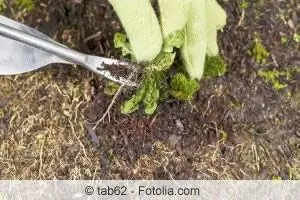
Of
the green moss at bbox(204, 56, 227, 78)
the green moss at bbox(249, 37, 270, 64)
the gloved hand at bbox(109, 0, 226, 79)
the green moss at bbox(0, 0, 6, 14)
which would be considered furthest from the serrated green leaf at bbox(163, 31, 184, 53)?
the green moss at bbox(0, 0, 6, 14)

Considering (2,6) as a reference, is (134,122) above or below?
below

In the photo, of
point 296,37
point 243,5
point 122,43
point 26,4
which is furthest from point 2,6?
point 296,37

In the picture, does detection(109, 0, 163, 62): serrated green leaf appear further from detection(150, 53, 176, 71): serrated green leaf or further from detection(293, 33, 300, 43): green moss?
detection(293, 33, 300, 43): green moss

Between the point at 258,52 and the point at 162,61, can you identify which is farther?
the point at 258,52

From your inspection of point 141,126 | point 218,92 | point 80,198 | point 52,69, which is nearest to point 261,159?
point 218,92

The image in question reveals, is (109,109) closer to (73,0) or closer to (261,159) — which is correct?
(73,0)

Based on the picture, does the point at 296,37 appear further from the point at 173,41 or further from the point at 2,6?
the point at 2,6

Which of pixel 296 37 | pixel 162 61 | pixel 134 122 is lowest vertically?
pixel 134 122
